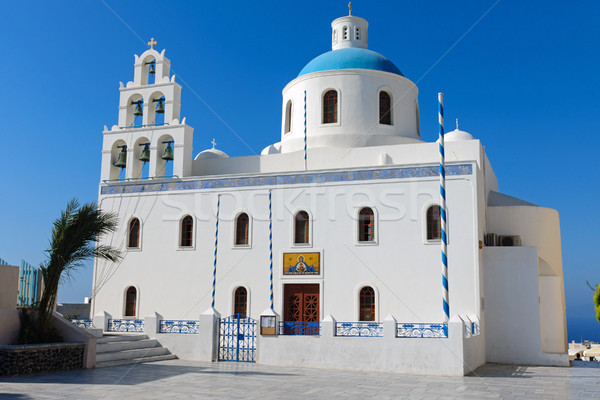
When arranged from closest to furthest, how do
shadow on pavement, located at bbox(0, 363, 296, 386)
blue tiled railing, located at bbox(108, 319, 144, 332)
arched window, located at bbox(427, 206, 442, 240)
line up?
shadow on pavement, located at bbox(0, 363, 296, 386) → arched window, located at bbox(427, 206, 442, 240) → blue tiled railing, located at bbox(108, 319, 144, 332)

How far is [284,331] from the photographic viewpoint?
1388 centimetres

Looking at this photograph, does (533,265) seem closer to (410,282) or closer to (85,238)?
(410,282)

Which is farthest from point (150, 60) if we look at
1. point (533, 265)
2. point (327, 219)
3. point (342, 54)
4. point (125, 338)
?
point (533, 265)

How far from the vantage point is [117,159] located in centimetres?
1908

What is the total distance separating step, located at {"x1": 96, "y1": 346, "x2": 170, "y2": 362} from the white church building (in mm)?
386

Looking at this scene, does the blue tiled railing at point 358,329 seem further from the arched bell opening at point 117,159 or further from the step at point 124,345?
the arched bell opening at point 117,159

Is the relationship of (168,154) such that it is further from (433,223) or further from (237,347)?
(433,223)

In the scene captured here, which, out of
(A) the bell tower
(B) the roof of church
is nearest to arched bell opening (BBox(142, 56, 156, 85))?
(A) the bell tower

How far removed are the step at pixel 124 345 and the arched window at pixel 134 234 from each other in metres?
4.38

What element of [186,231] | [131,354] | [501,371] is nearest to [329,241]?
[186,231]

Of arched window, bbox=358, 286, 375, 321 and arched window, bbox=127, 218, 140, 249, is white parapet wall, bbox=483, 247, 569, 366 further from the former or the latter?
arched window, bbox=127, 218, 140, 249

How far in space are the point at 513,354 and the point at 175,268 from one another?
32.2ft

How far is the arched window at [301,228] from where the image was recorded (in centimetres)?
1636

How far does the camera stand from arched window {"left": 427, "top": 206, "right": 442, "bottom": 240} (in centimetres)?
1516
